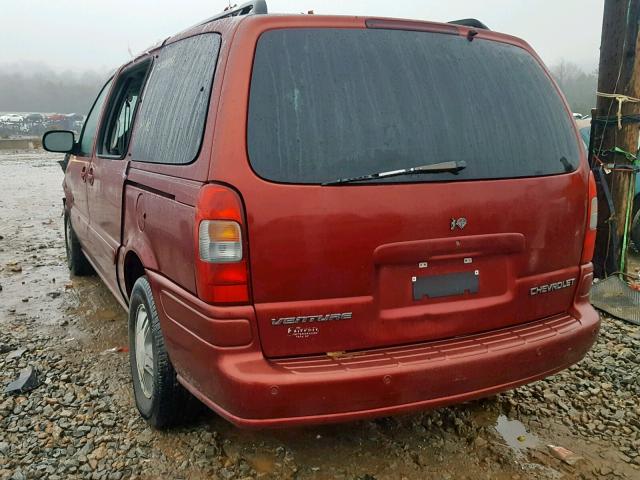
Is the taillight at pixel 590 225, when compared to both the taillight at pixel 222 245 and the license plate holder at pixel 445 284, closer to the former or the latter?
the license plate holder at pixel 445 284

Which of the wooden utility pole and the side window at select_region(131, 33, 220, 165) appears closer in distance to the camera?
the side window at select_region(131, 33, 220, 165)

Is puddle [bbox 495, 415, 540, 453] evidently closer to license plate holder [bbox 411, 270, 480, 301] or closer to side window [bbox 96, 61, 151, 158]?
license plate holder [bbox 411, 270, 480, 301]

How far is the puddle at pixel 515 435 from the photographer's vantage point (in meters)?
2.79

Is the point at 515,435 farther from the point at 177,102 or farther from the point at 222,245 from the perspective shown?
the point at 177,102

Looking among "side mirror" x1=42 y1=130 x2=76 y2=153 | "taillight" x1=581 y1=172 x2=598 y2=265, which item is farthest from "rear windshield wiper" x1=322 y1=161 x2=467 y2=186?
"side mirror" x1=42 y1=130 x2=76 y2=153

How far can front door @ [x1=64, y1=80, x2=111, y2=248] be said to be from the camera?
4483 millimetres

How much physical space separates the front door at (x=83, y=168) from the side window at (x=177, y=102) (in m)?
1.47

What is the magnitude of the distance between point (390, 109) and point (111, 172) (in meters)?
2.05

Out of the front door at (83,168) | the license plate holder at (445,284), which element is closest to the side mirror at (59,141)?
the front door at (83,168)

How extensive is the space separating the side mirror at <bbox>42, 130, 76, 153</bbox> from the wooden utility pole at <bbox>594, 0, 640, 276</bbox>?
15.3 feet

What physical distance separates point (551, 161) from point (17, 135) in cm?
5049

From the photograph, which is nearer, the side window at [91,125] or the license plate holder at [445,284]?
the license plate holder at [445,284]

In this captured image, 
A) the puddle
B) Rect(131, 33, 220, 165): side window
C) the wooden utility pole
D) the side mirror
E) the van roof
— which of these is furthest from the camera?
the wooden utility pole

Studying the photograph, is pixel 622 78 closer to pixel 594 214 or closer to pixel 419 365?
pixel 594 214
